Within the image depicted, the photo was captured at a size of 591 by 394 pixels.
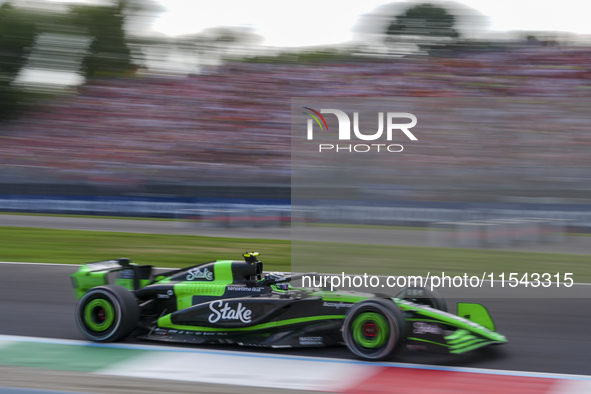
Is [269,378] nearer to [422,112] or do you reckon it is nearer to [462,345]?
[462,345]

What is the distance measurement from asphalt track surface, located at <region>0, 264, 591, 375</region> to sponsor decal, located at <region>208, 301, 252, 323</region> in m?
0.22


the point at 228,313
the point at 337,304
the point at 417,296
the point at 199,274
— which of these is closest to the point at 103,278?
the point at 199,274

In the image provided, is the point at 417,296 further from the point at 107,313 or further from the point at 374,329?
the point at 107,313

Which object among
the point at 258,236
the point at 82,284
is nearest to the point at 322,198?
the point at 258,236

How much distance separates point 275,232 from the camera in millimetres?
12305

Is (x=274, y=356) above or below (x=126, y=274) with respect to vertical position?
below

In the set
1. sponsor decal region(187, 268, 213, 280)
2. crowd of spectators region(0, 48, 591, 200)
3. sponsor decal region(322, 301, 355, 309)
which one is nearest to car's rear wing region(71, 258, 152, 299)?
sponsor decal region(187, 268, 213, 280)

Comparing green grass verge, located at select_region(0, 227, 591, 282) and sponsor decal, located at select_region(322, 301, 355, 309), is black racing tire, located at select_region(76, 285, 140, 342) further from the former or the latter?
green grass verge, located at select_region(0, 227, 591, 282)

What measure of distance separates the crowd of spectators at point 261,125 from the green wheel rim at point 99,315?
29.8ft

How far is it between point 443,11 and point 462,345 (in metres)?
16.8

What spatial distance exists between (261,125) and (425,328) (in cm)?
1282

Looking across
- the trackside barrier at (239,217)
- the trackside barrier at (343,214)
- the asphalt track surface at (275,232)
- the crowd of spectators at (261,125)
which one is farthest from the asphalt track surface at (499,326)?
the crowd of spectators at (261,125)

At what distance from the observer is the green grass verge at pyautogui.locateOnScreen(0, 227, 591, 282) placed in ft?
28.9

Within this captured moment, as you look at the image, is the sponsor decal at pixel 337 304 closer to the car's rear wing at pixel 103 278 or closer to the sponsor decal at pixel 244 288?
the sponsor decal at pixel 244 288
